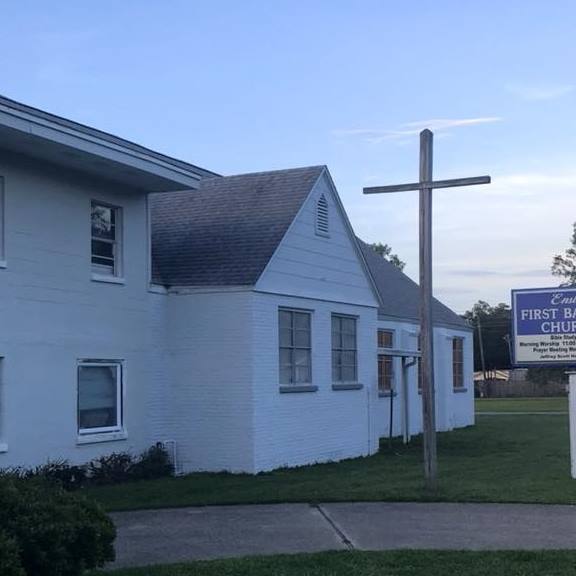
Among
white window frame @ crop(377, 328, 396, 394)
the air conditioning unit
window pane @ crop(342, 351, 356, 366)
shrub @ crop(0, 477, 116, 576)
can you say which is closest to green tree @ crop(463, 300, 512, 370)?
white window frame @ crop(377, 328, 396, 394)

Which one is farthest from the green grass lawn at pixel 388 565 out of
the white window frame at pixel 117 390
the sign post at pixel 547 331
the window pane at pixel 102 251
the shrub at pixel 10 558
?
the window pane at pixel 102 251

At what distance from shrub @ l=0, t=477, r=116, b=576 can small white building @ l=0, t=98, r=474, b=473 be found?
7081 millimetres

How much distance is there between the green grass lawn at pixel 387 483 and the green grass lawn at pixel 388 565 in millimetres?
3964

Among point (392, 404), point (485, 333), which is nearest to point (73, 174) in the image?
point (392, 404)

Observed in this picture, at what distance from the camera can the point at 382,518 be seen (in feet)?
39.9

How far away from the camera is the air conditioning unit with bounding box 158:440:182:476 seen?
18.0 meters

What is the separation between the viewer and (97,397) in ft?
55.4

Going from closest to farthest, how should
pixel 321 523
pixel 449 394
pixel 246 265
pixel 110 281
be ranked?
pixel 321 523 → pixel 110 281 → pixel 246 265 → pixel 449 394

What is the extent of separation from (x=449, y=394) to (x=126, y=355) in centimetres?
1664

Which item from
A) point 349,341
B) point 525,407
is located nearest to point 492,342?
point 525,407

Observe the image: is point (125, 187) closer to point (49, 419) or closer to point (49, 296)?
point (49, 296)

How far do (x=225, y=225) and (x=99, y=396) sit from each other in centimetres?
454

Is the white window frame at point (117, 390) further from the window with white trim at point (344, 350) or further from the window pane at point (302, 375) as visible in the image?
the window with white trim at point (344, 350)

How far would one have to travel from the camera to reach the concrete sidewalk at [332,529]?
10.2 m
